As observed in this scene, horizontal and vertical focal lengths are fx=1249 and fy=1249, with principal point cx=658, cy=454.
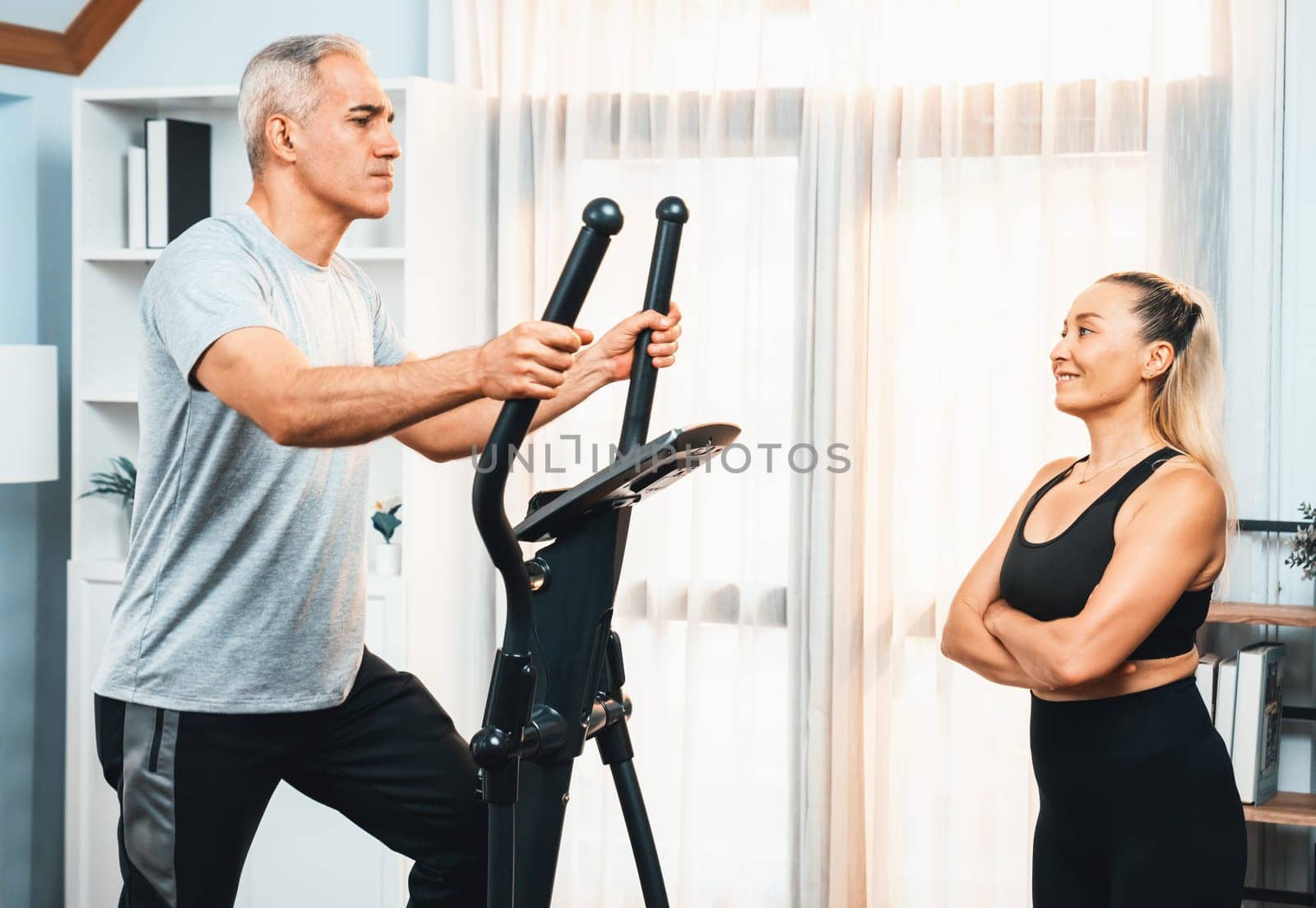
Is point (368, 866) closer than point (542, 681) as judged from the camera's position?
No

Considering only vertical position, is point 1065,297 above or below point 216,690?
above

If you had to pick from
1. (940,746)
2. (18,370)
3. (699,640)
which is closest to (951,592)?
(940,746)

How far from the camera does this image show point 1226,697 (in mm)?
2438

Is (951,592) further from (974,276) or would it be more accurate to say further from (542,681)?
(542,681)

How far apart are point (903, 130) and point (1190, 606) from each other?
1.40 meters

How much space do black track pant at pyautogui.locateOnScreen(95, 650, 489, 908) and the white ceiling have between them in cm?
228

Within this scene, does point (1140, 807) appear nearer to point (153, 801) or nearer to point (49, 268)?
point (153, 801)

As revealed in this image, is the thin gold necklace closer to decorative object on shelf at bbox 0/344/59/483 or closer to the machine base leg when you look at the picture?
the machine base leg

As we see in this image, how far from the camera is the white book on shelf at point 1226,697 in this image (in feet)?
7.97

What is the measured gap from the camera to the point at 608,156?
304cm

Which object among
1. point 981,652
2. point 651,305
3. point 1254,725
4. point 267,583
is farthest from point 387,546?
point 1254,725

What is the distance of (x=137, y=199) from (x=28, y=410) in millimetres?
613

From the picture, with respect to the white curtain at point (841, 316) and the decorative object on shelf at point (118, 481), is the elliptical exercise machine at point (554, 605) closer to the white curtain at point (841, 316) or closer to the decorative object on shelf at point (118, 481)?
the white curtain at point (841, 316)

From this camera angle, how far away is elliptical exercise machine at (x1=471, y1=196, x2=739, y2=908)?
1241 millimetres
